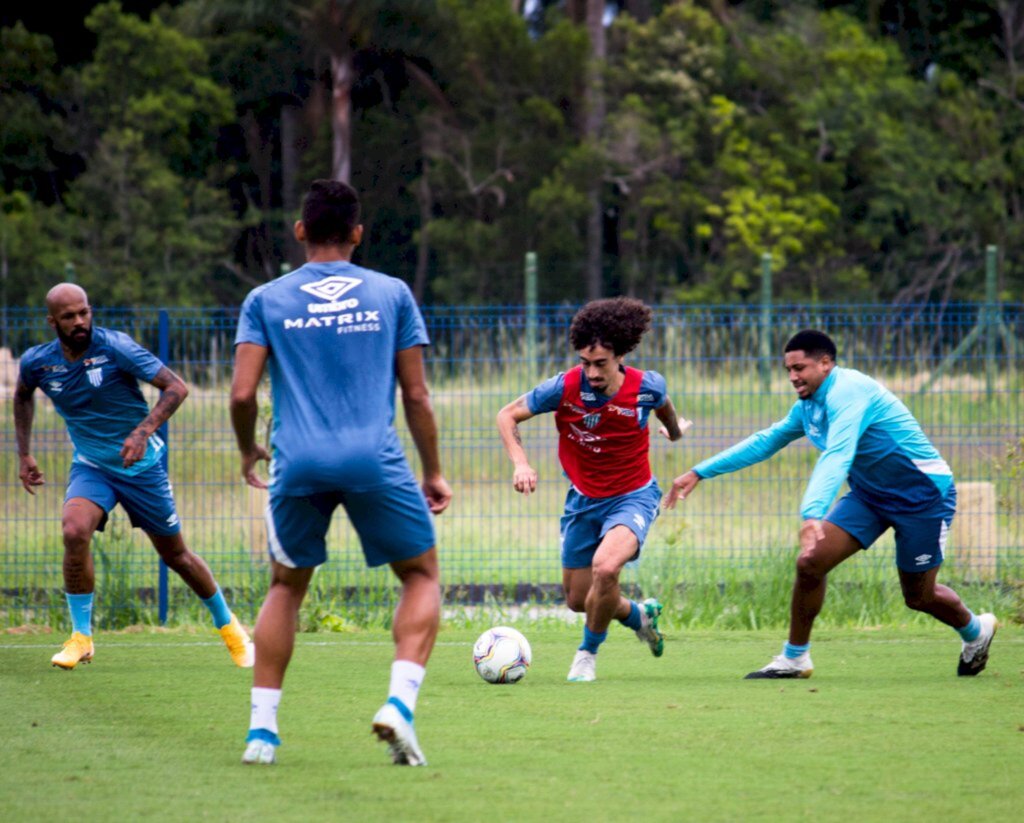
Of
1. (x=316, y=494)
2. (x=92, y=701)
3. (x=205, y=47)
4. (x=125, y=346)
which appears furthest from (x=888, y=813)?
(x=205, y=47)

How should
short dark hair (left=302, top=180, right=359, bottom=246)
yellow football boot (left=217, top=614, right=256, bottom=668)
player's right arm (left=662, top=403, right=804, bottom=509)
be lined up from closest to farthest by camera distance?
1. short dark hair (left=302, top=180, right=359, bottom=246)
2. player's right arm (left=662, top=403, right=804, bottom=509)
3. yellow football boot (left=217, top=614, right=256, bottom=668)

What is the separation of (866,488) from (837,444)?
729 mm

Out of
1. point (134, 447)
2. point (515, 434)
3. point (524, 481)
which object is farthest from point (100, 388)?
point (524, 481)

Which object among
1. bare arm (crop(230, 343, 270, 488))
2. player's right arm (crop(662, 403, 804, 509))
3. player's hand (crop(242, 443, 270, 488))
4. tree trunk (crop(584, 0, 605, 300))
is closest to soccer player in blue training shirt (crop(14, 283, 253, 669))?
player's hand (crop(242, 443, 270, 488))

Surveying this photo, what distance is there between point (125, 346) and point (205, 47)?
2665 cm

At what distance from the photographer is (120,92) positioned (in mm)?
31672

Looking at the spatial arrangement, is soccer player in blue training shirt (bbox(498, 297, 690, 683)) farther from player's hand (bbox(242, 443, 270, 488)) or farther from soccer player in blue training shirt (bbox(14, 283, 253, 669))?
player's hand (bbox(242, 443, 270, 488))

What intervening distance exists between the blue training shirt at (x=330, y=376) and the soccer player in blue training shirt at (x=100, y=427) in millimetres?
2901

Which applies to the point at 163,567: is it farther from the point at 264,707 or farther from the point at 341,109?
the point at 341,109

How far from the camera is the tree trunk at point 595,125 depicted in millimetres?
32875

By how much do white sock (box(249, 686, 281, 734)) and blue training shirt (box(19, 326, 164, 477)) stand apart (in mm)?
3045

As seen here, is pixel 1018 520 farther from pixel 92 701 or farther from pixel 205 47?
pixel 205 47

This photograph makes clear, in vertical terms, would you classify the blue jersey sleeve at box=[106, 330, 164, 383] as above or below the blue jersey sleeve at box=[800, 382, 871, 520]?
above

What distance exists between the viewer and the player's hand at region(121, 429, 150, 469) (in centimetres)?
777
